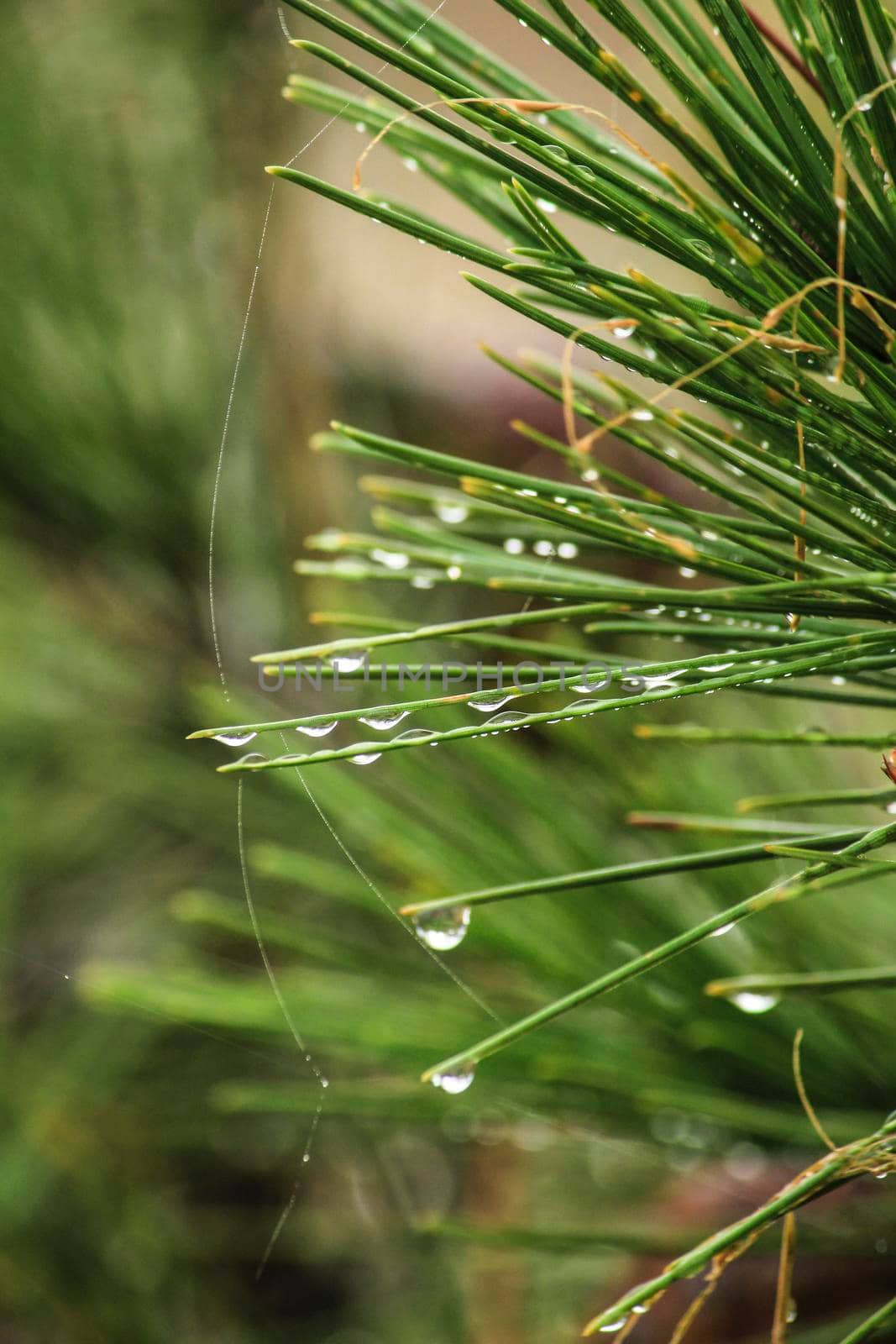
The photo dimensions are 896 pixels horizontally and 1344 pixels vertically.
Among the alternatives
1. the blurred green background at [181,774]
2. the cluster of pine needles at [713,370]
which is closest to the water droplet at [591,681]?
the cluster of pine needles at [713,370]

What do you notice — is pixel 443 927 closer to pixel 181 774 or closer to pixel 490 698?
pixel 490 698

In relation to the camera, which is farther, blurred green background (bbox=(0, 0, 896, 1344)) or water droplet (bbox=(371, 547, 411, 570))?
blurred green background (bbox=(0, 0, 896, 1344))

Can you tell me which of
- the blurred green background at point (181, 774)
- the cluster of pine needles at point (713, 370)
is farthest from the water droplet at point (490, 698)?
the blurred green background at point (181, 774)

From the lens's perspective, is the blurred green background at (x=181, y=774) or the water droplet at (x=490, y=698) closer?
the water droplet at (x=490, y=698)

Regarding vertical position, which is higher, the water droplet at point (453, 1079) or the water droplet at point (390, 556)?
the water droplet at point (390, 556)

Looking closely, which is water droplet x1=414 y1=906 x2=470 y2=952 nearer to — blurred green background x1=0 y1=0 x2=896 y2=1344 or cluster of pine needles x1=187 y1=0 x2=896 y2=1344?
cluster of pine needles x1=187 y1=0 x2=896 y2=1344

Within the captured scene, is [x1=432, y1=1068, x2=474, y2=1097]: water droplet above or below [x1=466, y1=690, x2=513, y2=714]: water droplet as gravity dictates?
below

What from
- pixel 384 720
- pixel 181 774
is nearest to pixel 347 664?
pixel 384 720

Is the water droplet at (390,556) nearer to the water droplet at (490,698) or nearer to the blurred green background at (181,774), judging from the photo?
the water droplet at (490,698)

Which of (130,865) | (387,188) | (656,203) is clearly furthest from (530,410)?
(656,203)

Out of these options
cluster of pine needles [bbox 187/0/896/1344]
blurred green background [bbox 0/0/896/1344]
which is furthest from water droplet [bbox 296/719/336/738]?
blurred green background [bbox 0/0/896/1344]
